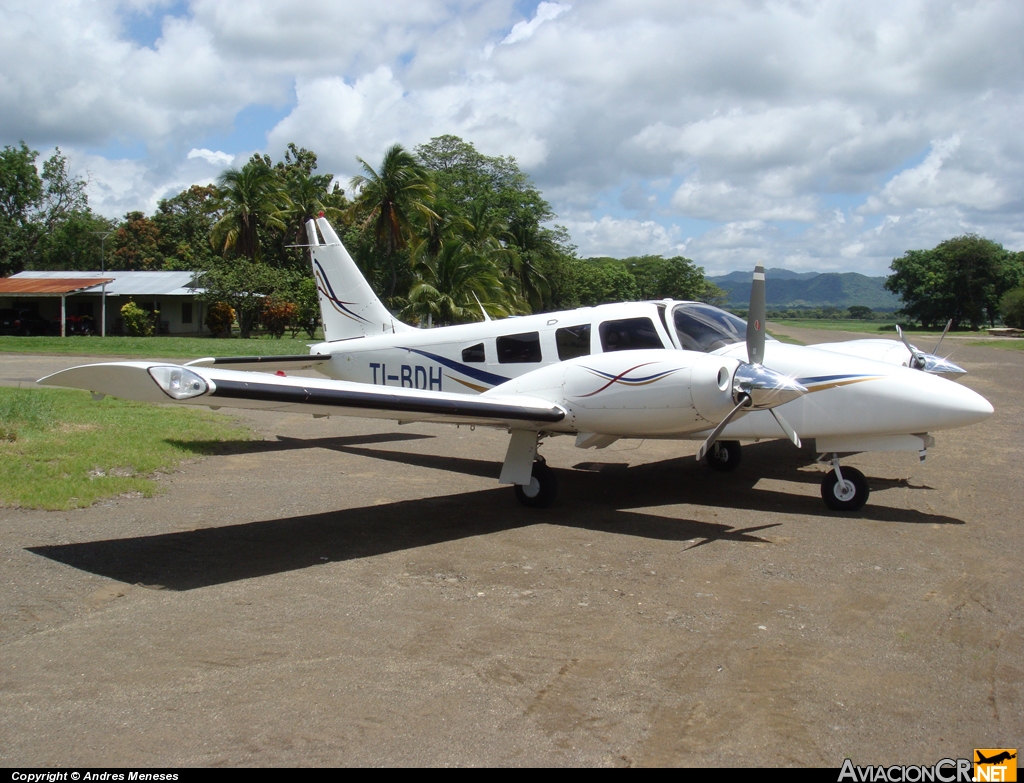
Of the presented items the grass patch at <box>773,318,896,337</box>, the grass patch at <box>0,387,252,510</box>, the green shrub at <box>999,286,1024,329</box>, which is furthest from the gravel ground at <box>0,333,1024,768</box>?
the green shrub at <box>999,286,1024,329</box>

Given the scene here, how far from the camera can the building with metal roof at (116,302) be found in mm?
44750

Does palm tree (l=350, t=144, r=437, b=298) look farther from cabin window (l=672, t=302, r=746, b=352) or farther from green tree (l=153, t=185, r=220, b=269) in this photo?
cabin window (l=672, t=302, r=746, b=352)

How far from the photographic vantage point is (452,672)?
4.57 meters

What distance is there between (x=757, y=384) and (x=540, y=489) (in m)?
2.60

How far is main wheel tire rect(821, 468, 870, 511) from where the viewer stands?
27.5ft

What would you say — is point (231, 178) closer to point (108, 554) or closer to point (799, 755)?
point (108, 554)

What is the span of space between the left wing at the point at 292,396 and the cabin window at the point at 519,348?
111 cm

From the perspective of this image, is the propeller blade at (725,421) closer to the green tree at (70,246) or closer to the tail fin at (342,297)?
the tail fin at (342,297)

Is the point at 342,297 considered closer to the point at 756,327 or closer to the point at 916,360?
the point at 756,327

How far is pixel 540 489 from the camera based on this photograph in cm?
872

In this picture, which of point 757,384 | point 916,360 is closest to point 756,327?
point 757,384

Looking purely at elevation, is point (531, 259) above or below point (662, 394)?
above

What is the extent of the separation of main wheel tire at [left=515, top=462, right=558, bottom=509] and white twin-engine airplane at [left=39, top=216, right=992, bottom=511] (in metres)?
0.02

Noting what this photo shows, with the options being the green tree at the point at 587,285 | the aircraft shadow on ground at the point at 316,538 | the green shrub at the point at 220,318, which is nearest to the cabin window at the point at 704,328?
the aircraft shadow on ground at the point at 316,538
